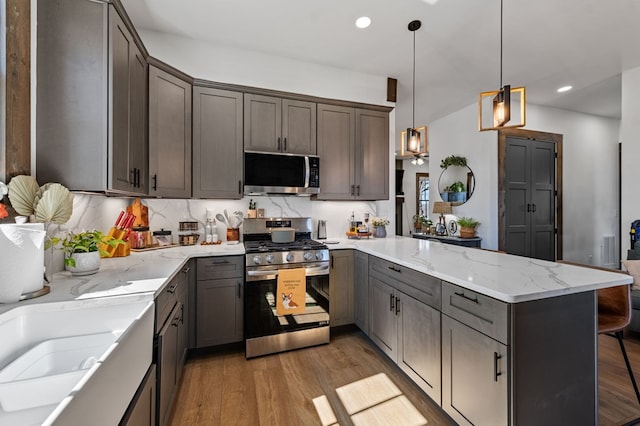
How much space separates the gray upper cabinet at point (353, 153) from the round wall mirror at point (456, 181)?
2.16 metres

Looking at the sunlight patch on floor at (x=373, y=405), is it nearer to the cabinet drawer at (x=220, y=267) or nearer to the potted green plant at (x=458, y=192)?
the cabinet drawer at (x=220, y=267)

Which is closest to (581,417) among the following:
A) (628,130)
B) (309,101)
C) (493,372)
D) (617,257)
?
(493,372)

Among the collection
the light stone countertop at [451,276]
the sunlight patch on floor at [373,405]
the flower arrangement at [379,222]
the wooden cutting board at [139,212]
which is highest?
the wooden cutting board at [139,212]

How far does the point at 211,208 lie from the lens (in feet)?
9.98

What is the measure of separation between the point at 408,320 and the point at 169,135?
2533mm

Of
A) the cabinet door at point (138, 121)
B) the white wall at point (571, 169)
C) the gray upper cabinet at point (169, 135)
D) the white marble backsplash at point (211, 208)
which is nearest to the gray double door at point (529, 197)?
the white wall at point (571, 169)

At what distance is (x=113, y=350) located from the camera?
2.62 ft

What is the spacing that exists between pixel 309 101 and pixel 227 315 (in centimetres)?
236

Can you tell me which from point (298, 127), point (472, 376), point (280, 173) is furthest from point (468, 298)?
point (298, 127)

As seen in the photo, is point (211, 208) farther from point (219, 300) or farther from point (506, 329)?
point (506, 329)

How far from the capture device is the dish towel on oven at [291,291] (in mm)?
2453

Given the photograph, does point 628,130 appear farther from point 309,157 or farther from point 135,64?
point 135,64

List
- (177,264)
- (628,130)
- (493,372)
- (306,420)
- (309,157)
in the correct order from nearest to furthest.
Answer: (493,372) → (306,420) → (177,264) → (309,157) → (628,130)

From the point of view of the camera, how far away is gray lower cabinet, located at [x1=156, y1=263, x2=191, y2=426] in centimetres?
144
